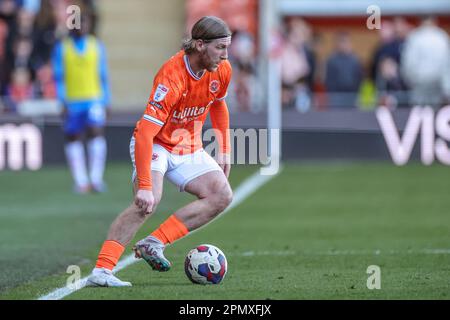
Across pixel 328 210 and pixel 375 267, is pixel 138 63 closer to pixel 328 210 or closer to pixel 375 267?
pixel 328 210

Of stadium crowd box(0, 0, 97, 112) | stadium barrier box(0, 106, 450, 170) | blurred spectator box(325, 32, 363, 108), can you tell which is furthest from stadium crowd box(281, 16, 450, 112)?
stadium crowd box(0, 0, 97, 112)

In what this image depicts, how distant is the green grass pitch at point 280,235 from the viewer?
8.88 m

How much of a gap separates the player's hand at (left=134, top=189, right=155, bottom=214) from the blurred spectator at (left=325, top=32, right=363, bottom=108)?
49.6 ft

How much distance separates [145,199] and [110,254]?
544mm

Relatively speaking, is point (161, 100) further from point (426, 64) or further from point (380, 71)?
point (380, 71)

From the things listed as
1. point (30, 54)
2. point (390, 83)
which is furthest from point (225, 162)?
point (30, 54)

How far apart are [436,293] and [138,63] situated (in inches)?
804

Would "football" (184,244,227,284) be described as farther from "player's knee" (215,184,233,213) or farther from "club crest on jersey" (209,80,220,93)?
"club crest on jersey" (209,80,220,93)

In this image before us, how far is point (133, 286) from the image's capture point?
8891 mm

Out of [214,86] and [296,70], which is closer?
[214,86]

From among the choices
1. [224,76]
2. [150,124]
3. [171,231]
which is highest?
[224,76]

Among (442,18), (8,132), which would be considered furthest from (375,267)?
(442,18)

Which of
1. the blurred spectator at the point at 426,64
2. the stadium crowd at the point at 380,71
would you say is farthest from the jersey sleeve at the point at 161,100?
the blurred spectator at the point at 426,64

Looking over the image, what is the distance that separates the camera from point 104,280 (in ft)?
29.0
